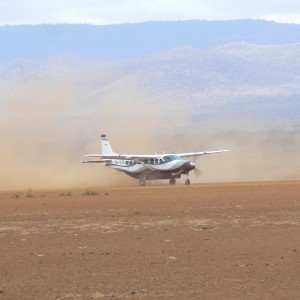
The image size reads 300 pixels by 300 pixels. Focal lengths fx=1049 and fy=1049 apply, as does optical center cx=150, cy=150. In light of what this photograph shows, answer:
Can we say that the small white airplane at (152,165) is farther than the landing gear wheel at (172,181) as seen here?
No

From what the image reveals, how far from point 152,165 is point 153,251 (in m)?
46.6

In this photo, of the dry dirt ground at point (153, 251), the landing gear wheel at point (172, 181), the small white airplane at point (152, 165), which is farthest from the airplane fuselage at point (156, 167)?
the dry dirt ground at point (153, 251)

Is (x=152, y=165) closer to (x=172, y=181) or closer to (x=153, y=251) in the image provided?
(x=172, y=181)

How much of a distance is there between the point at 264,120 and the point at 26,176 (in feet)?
237

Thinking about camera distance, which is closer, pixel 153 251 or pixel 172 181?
pixel 153 251

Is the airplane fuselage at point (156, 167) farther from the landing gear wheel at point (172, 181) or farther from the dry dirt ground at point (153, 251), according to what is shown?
the dry dirt ground at point (153, 251)

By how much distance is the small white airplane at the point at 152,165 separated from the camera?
65750 millimetres

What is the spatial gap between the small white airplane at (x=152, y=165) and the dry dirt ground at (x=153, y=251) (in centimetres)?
2863

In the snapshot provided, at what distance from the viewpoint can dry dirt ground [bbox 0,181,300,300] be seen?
55.4 feet

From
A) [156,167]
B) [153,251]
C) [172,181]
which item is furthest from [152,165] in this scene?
[153,251]

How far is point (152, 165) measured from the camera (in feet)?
224

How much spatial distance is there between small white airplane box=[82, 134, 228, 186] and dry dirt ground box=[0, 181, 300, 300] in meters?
28.6

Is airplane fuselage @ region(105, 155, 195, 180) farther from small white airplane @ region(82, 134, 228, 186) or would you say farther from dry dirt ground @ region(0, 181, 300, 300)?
dry dirt ground @ region(0, 181, 300, 300)

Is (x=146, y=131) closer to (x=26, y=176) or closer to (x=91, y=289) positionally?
(x=26, y=176)
